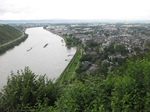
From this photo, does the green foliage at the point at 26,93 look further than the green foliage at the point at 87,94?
Yes

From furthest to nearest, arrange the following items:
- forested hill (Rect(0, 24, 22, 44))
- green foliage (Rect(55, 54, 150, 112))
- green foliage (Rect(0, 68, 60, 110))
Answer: forested hill (Rect(0, 24, 22, 44)) < green foliage (Rect(0, 68, 60, 110)) < green foliage (Rect(55, 54, 150, 112))

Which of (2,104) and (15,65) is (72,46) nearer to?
(15,65)

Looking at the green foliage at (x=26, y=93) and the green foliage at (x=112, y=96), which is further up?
the green foliage at (x=112, y=96)

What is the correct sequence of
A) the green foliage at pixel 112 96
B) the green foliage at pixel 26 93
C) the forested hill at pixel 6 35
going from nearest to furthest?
the green foliage at pixel 112 96
the green foliage at pixel 26 93
the forested hill at pixel 6 35

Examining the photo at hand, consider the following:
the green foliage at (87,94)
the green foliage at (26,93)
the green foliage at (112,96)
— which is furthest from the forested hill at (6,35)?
the green foliage at (112,96)

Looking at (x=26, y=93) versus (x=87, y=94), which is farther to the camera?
(x=26, y=93)

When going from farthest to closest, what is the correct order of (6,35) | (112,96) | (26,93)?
(6,35) → (26,93) → (112,96)

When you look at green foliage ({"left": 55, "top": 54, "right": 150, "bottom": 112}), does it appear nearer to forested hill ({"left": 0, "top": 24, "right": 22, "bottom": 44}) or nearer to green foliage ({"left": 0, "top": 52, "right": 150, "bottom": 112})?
green foliage ({"left": 0, "top": 52, "right": 150, "bottom": 112})

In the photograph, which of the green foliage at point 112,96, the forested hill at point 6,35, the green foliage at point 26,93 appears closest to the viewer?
the green foliage at point 112,96

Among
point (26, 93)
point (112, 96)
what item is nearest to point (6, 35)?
point (26, 93)

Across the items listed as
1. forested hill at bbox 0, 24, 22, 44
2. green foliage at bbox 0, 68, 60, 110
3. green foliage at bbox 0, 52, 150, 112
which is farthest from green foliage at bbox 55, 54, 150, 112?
forested hill at bbox 0, 24, 22, 44

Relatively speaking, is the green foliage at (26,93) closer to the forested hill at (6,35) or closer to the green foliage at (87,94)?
the green foliage at (87,94)

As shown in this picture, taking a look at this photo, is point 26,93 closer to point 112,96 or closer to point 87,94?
point 87,94
